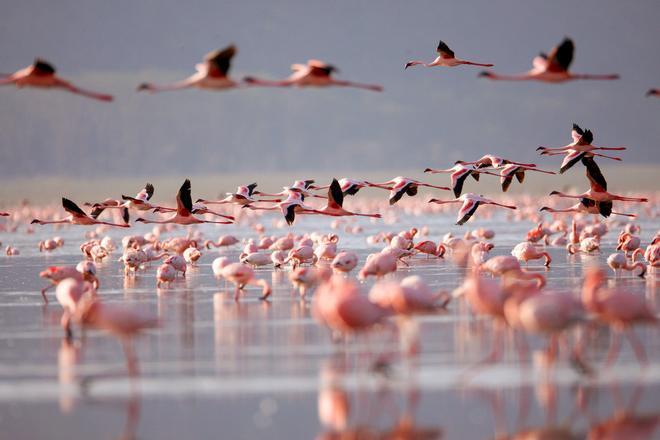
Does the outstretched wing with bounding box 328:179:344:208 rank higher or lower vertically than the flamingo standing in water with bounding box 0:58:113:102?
lower

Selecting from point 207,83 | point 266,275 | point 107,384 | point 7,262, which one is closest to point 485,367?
point 107,384

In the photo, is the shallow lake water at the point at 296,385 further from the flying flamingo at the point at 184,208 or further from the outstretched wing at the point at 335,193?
the flying flamingo at the point at 184,208

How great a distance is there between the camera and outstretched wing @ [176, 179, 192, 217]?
17.8 metres

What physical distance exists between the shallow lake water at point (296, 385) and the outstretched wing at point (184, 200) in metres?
6.87

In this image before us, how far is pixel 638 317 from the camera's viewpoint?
7316 mm

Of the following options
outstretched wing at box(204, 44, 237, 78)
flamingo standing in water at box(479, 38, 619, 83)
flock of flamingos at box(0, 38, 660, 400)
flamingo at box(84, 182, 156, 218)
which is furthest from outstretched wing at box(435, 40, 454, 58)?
flamingo at box(84, 182, 156, 218)

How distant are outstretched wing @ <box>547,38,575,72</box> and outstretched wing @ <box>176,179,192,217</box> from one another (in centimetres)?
650

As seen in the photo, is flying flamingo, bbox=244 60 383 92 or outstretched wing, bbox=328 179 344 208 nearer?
flying flamingo, bbox=244 60 383 92

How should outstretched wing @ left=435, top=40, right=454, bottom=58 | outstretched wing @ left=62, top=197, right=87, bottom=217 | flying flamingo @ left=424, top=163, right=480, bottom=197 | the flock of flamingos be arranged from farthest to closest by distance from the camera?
1. flying flamingo @ left=424, top=163, right=480, bottom=197
2. outstretched wing @ left=62, top=197, right=87, bottom=217
3. outstretched wing @ left=435, top=40, right=454, bottom=58
4. the flock of flamingos

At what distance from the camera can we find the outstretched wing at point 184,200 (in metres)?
17.8

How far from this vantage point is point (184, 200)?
18.2 metres

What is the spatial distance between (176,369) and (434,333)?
8.04ft

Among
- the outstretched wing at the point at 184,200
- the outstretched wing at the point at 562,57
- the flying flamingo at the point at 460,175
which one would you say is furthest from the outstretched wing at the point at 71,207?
the outstretched wing at the point at 562,57

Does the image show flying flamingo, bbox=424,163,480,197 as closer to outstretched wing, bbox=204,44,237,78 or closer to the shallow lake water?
outstretched wing, bbox=204,44,237,78
